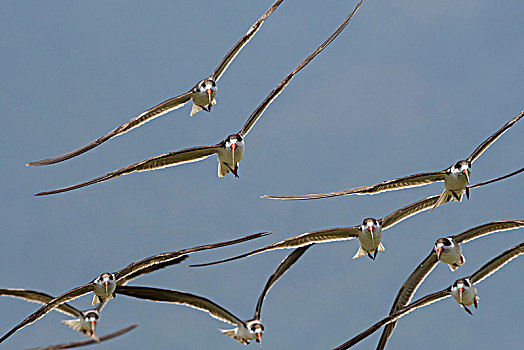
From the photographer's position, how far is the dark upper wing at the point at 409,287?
77.6ft

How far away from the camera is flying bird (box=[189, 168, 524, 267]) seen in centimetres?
2289

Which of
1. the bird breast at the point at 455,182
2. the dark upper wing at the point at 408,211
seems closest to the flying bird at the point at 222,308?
the dark upper wing at the point at 408,211

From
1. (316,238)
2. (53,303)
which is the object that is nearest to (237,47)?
(316,238)

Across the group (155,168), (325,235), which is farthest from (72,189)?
(325,235)

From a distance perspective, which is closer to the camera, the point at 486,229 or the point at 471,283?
the point at 486,229

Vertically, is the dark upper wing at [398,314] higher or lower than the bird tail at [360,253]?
lower

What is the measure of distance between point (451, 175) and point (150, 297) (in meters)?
7.10

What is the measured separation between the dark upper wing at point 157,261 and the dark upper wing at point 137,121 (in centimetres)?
267

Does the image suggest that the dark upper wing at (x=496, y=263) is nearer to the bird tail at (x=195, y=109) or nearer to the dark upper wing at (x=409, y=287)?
the dark upper wing at (x=409, y=287)

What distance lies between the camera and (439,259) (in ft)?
78.4

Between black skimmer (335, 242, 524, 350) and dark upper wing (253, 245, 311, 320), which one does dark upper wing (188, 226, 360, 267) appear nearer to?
dark upper wing (253, 245, 311, 320)

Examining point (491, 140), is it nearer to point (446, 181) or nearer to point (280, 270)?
point (446, 181)

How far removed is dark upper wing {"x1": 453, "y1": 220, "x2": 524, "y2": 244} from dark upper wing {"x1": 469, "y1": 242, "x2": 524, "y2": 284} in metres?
0.51

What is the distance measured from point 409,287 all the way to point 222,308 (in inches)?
171
